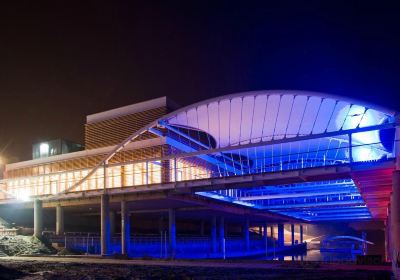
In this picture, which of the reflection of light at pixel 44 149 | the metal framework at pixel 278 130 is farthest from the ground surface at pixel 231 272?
the reflection of light at pixel 44 149

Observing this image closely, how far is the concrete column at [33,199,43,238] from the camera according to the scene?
45544 mm

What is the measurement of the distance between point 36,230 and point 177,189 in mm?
17532

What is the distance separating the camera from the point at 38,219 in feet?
154

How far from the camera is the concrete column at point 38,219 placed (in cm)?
4554

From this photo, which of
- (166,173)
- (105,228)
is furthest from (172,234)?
(105,228)

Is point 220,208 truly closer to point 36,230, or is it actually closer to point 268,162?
point 268,162

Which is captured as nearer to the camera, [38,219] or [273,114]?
[273,114]

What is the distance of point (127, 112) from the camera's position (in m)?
64.6

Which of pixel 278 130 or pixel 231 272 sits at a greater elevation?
pixel 278 130

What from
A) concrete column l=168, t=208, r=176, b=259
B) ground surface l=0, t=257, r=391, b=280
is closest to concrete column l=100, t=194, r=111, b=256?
concrete column l=168, t=208, r=176, b=259

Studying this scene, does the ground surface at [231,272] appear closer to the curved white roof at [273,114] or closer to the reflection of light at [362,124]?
the reflection of light at [362,124]

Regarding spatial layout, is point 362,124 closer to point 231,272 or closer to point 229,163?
point 229,163

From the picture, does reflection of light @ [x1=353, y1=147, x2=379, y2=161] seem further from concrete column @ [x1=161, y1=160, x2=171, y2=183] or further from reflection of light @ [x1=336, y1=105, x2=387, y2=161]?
concrete column @ [x1=161, y1=160, x2=171, y2=183]

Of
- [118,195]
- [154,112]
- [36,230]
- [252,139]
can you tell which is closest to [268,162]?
[252,139]
